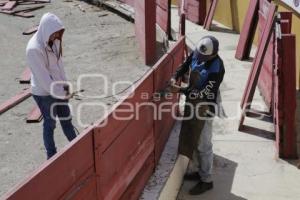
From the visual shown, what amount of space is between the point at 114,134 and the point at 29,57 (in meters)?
1.88

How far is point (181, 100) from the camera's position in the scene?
8.07 m

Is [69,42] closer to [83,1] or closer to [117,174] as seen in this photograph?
[83,1]

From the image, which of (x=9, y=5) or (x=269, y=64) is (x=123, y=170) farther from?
(x=9, y=5)

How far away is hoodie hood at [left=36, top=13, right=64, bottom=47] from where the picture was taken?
18.3 ft

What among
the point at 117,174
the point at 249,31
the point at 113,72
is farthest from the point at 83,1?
the point at 117,174

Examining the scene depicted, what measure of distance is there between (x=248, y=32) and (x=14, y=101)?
4.69m

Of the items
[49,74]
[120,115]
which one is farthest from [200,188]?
[49,74]

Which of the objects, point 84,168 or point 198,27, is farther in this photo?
point 198,27

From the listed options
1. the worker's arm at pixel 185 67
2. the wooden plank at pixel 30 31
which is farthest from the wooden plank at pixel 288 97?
the wooden plank at pixel 30 31

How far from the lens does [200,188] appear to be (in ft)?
18.6

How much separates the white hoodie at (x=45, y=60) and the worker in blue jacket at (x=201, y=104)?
1367 mm

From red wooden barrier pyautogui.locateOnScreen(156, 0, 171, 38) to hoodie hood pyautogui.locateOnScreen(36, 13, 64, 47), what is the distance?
7012 mm

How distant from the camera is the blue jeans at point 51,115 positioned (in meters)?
6.09

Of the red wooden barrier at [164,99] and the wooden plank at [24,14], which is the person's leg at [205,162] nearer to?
Answer: the red wooden barrier at [164,99]
